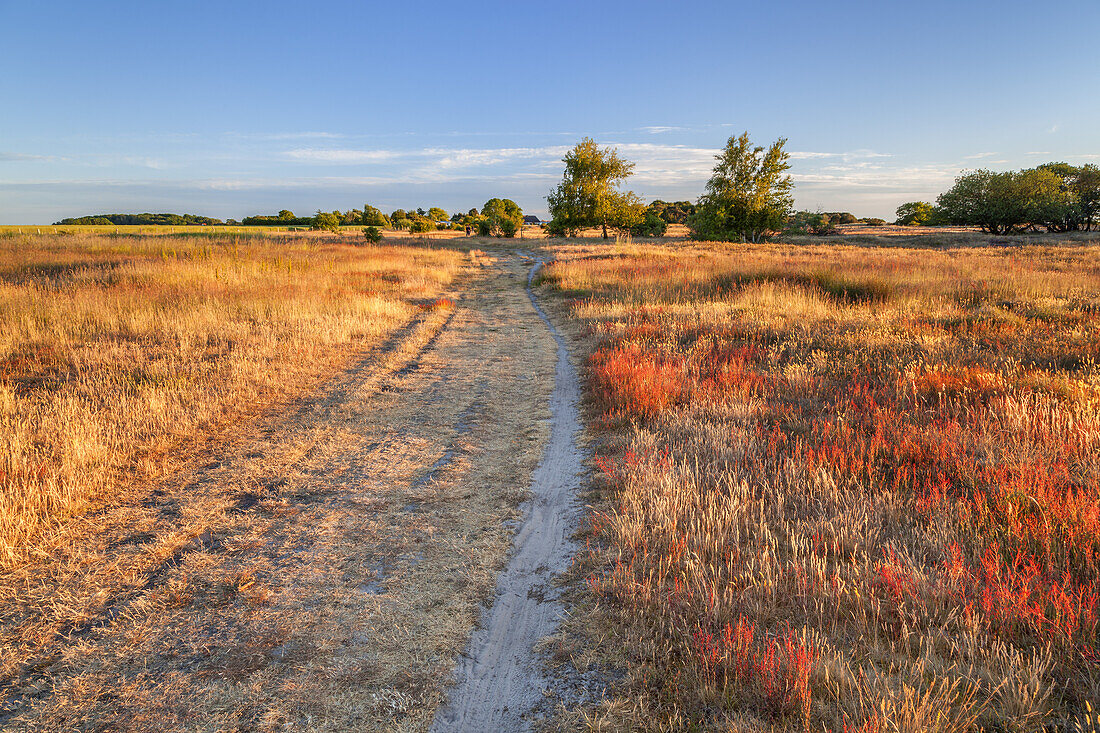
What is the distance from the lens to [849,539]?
12.1ft

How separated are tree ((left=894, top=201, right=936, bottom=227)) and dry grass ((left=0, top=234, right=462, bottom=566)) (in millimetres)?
99865

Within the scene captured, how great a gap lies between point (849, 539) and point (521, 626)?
2471mm

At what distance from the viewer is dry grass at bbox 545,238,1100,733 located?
2453 mm

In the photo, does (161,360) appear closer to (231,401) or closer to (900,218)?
(231,401)

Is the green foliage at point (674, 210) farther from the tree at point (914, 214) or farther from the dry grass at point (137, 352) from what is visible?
the dry grass at point (137, 352)

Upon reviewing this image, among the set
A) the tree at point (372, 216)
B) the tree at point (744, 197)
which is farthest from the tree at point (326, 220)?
the tree at point (744, 197)

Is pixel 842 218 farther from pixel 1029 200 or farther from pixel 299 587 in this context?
pixel 299 587

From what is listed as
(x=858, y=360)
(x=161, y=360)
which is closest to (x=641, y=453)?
(x=858, y=360)

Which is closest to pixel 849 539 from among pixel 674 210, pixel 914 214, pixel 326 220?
pixel 326 220

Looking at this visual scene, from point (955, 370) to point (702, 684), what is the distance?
6.92m

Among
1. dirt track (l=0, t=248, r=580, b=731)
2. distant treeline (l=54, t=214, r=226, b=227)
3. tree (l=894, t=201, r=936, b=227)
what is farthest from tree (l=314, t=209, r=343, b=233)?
tree (l=894, t=201, r=936, b=227)

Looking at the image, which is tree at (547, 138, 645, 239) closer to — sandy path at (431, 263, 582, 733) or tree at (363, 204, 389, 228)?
tree at (363, 204, 389, 228)

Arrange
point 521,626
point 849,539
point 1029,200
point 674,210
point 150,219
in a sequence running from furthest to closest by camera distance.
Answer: point 674,210
point 150,219
point 1029,200
point 849,539
point 521,626

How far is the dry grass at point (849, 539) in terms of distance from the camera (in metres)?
2.45
